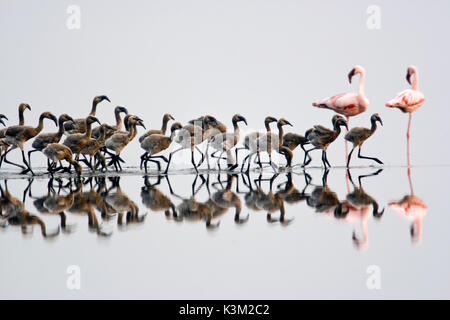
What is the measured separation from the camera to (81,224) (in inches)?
311

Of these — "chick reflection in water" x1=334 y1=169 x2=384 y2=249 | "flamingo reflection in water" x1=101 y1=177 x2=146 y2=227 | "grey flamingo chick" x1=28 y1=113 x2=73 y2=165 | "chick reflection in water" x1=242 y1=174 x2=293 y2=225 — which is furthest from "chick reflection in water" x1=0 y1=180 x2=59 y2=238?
"grey flamingo chick" x1=28 y1=113 x2=73 y2=165

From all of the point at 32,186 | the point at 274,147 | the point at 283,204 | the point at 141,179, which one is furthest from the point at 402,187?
the point at 32,186

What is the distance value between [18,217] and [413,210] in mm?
4625

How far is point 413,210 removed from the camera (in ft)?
27.6

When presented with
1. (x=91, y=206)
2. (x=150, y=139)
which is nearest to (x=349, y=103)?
(x=150, y=139)

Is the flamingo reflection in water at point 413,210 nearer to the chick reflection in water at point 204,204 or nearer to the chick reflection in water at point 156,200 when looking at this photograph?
the chick reflection in water at point 204,204

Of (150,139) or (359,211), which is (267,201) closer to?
(359,211)

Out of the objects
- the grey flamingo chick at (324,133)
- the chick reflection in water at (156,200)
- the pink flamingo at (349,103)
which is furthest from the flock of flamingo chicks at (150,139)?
the chick reflection in water at (156,200)

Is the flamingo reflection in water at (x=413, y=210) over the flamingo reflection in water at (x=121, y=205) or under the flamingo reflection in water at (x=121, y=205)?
under

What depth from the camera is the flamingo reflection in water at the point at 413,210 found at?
23.1ft

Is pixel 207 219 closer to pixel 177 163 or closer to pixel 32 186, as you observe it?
pixel 32 186

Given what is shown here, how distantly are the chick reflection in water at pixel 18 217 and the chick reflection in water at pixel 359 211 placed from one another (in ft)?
10.1

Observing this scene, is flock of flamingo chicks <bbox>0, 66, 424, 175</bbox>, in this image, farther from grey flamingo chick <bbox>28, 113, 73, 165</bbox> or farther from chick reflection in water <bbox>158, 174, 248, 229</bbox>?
chick reflection in water <bbox>158, 174, 248, 229</bbox>

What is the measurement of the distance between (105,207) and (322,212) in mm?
2730
